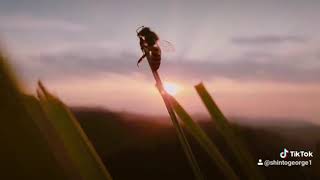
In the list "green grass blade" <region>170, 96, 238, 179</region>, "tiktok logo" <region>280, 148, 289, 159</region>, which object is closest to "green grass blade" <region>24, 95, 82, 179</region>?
"green grass blade" <region>170, 96, 238, 179</region>

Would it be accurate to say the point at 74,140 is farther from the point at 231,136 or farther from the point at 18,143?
the point at 231,136

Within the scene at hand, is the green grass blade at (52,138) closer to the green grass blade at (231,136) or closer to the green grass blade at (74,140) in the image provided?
the green grass blade at (74,140)

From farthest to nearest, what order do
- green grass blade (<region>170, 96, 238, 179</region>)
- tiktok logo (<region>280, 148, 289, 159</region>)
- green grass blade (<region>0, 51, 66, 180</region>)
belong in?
1. tiktok logo (<region>280, 148, 289, 159</region>)
2. green grass blade (<region>170, 96, 238, 179</region>)
3. green grass blade (<region>0, 51, 66, 180</region>)

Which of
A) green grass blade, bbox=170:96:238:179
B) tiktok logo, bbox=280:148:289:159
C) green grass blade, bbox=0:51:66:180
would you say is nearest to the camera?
green grass blade, bbox=0:51:66:180

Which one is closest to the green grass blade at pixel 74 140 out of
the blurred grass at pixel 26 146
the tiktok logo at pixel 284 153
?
the blurred grass at pixel 26 146

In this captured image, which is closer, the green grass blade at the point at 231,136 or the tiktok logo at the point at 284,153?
the green grass blade at the point at 231,136

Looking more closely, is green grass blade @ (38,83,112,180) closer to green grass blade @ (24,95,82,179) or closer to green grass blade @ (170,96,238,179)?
green grass blade @ (24,95,82,179)

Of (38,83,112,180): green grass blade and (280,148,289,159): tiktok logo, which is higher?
(280,148,289,159): tiktok logo
